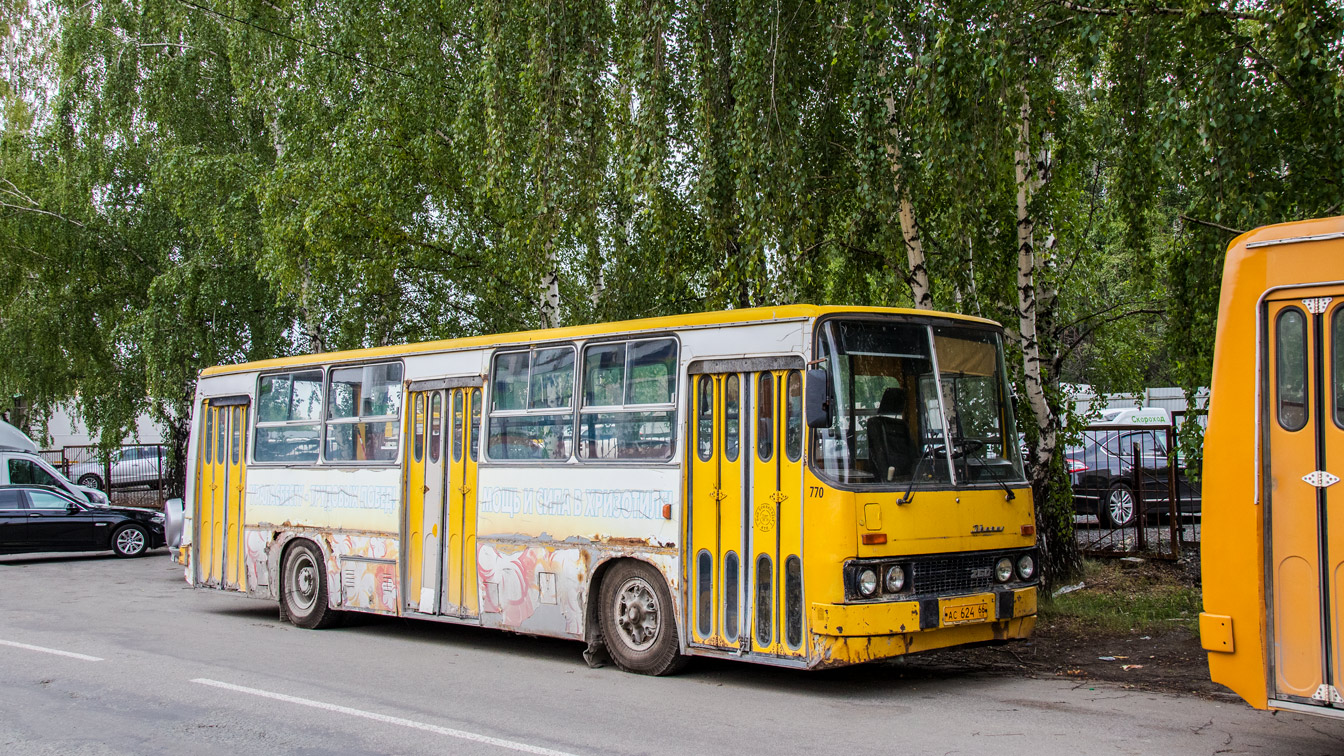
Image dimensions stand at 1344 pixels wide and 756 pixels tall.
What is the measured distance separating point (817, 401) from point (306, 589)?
721cm

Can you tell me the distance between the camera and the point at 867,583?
7.70 metres

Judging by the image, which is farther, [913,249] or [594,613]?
[913,249]

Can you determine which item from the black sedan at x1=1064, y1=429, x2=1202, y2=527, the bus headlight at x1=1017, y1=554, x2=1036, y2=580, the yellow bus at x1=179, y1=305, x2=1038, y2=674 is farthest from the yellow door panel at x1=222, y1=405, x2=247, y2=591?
Answer: the black sedan at x1=1064, y1=429, x2=1202, y2=527

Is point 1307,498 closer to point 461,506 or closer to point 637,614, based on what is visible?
point 637,614

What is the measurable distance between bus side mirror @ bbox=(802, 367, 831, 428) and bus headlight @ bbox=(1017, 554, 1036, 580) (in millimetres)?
2143

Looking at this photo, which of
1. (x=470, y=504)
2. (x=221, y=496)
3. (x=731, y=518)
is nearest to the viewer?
(x=731, y=518)

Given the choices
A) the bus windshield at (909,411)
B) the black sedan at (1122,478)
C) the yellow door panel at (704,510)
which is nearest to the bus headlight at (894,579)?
the bus windshield at (909,411)

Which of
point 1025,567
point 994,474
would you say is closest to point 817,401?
point 994,474

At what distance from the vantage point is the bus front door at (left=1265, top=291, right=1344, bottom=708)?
5.69 metres

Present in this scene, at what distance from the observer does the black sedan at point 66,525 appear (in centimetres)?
2000

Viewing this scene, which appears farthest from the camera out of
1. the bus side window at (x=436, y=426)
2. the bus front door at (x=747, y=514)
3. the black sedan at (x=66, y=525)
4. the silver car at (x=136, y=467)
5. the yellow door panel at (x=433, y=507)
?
the silver car at (x=136, y=467)

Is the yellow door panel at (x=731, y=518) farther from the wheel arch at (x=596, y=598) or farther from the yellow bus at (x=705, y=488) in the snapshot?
the wheel arch at (x=596, y=598)

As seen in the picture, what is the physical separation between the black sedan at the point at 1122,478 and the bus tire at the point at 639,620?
31.8 feet

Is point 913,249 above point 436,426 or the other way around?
above
